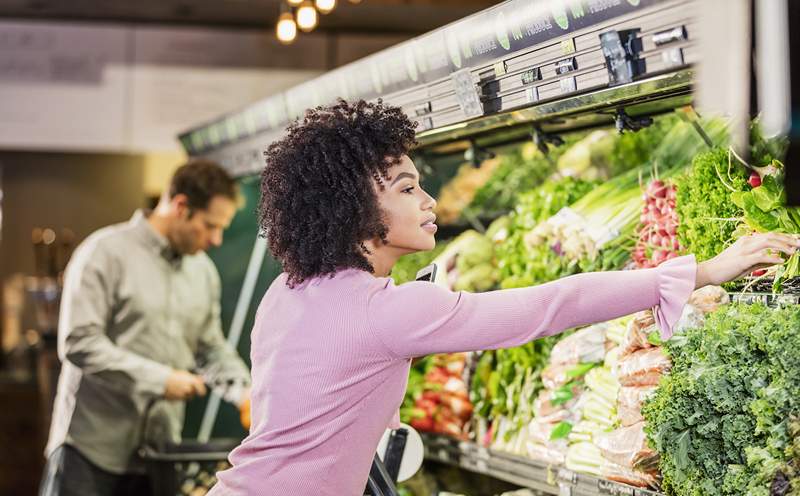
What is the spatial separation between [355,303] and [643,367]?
0.67 m

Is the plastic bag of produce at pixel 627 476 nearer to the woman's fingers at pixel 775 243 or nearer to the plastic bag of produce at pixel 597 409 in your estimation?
the plastic bag of produce at pixel 597 409

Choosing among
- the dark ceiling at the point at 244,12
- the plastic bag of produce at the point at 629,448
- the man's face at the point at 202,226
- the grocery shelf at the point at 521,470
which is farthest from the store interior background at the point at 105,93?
the plastic bag of produce at the point at 629,448

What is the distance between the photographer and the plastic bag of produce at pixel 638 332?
7.14 feet

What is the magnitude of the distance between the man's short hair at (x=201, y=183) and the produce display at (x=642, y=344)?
35.1 inches

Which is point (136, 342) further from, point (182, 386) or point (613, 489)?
point (613, 489)

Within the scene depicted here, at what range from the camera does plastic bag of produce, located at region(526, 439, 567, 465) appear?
239cm

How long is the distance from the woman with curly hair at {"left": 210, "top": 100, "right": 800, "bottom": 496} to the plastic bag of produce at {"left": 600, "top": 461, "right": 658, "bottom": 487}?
0.47m

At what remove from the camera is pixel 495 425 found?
2.81 meters

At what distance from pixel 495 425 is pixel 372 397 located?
104cm

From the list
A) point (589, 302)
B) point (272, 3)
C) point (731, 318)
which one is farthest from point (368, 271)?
point (272, 3)

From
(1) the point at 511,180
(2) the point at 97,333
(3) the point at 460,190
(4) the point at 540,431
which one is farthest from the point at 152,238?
(4) the point at 540,431

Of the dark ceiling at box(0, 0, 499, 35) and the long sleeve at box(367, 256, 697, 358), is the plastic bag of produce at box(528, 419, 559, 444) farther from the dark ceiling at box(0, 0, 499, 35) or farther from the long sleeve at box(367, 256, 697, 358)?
the dark ceiling at box(0, 0, 499, 35)

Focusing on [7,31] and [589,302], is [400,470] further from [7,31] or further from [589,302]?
[7,31]

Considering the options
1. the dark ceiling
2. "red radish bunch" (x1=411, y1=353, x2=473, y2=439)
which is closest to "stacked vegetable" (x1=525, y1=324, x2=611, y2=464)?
"red radish bunch" (x1=411, y1=353, x2=473, y2=439)
